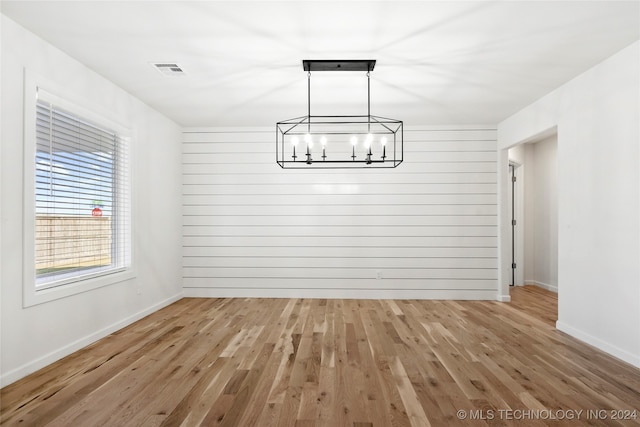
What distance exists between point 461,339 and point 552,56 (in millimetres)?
2996

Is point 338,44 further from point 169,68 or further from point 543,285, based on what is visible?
point 543,285

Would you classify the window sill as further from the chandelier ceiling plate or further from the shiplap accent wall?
the chandelier ceiling plate

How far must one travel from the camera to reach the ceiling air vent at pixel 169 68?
3.47 m

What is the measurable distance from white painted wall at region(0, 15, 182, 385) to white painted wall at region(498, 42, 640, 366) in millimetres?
5234

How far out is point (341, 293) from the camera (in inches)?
222

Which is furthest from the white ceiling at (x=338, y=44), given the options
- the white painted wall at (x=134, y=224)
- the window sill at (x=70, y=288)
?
the window sill at (x=70, y=288)

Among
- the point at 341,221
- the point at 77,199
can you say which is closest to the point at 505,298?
the point at 341,221

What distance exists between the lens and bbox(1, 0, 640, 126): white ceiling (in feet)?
8.39

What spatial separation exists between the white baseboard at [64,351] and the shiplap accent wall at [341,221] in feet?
5.00

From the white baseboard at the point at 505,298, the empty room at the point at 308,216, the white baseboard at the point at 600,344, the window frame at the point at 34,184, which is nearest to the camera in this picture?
the empty room at the point at 308,216

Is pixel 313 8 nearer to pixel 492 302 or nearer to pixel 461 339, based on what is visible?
pixel 461 339

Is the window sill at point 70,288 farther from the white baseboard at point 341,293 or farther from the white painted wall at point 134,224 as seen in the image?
the white baseboard at point 341,293

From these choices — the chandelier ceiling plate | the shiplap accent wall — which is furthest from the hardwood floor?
the chandelier ceiling plate

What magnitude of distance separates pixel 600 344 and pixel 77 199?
5502 millimetres
